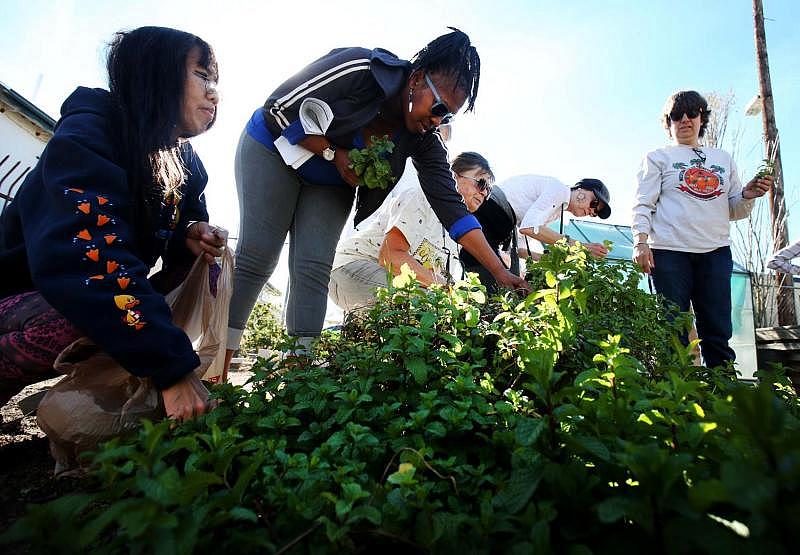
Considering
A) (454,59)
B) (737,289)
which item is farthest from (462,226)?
(737,289)

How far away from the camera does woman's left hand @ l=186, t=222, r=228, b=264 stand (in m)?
2.06

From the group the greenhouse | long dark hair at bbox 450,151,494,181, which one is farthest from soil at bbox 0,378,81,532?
the greenhouse

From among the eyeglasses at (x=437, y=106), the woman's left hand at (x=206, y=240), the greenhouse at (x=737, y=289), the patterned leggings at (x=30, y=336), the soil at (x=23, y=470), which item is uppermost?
the eyeglasses at (x=437, y=106)

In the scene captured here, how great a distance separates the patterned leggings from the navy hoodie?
1.00 ft

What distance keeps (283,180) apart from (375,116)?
530mm

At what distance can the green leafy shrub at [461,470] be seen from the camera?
0.62 metres

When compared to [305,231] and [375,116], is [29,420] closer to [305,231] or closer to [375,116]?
[305,231]

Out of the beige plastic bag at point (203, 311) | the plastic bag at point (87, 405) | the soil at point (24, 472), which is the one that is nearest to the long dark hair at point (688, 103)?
the beige plastic bag at point (203, 311)

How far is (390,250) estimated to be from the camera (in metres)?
2.96

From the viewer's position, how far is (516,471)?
820 millimetres

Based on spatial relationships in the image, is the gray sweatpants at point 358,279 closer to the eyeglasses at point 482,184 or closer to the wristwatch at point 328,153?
the wristwatch at point 328,153

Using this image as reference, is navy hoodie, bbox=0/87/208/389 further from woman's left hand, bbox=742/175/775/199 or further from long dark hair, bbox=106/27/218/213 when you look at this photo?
woman's left hand, bbox=742/175/775/199

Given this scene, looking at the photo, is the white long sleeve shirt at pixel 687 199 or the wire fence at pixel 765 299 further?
the wire fence at pixel 765 299

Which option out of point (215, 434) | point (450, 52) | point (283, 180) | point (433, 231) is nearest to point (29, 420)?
point (283, 180)
